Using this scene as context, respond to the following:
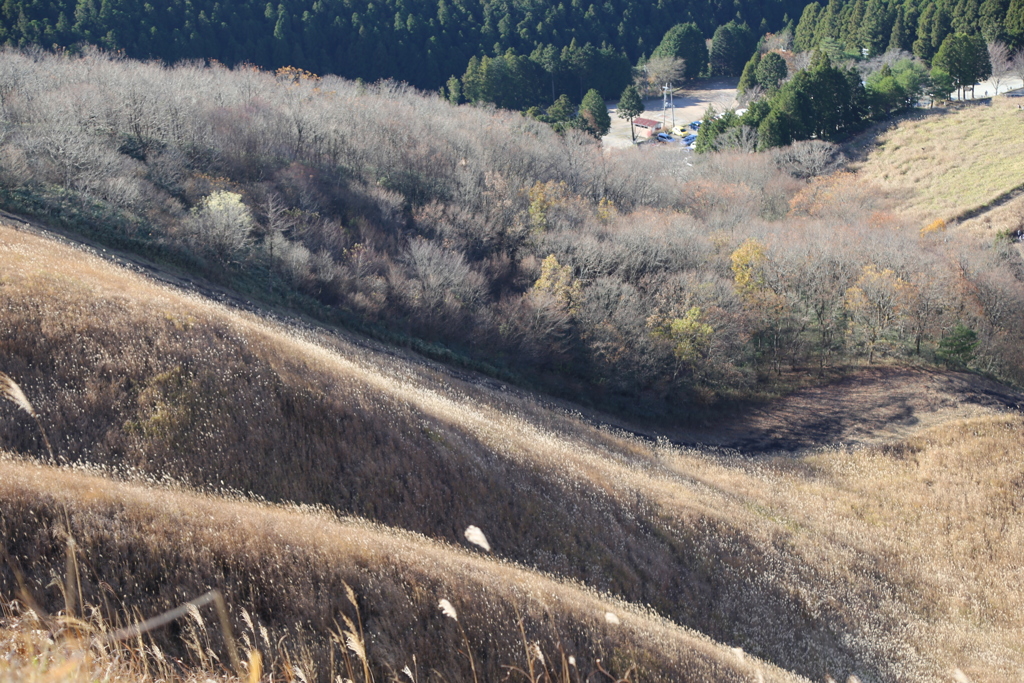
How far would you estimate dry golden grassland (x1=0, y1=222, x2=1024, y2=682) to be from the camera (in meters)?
7.27

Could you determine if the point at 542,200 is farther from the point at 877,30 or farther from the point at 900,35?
the point at 877,30

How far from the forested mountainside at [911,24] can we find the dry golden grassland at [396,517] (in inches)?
2853

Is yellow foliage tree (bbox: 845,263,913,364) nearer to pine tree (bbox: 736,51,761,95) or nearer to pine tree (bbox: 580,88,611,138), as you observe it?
pine tree (bbox: 580,88,611,138)

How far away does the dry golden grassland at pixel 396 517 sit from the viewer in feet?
23.8

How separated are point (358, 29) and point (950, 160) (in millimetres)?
68230

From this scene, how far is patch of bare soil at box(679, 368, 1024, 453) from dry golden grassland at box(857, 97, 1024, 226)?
832 inches

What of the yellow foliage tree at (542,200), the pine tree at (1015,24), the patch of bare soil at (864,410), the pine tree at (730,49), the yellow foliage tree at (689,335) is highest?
the pine tree at (730,49)

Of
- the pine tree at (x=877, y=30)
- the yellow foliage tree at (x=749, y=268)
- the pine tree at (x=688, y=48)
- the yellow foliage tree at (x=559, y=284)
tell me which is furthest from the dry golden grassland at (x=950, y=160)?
the pine tree at (x=688, y=48)

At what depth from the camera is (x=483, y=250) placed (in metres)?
41.6

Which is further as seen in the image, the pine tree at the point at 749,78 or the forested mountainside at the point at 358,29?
the pine tree at the point at 749,78

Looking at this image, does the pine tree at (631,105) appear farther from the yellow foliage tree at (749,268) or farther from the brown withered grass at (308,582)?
the brown withered grass at (308,582)

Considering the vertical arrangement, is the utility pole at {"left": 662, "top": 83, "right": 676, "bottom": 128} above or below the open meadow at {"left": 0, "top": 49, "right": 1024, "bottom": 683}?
above

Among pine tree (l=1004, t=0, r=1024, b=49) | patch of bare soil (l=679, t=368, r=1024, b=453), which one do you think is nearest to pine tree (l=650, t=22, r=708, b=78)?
pine tree (l=1004, t=0, r=1024, b=49)

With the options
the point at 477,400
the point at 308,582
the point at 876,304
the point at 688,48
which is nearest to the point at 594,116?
the point at 688,48
